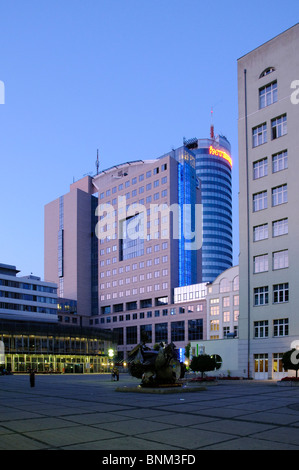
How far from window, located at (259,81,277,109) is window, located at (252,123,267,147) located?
8.38 feet

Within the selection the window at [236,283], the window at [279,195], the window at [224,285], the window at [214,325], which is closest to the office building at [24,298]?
the window at [214,325]

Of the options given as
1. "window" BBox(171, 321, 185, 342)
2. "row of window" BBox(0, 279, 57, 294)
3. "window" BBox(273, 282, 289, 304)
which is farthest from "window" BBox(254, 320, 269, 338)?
"row of window" BBox(0, 279, 57, 294)

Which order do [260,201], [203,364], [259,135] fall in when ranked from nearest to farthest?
1. [203,364]
2. [260,201]
3. [259,135]

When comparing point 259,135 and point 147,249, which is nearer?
point 259,135

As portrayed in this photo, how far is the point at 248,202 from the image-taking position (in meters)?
56.5

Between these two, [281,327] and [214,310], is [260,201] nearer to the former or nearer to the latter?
[281,327]

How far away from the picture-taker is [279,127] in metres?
54.7

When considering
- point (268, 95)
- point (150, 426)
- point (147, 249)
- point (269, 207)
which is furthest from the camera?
point (147, 249)

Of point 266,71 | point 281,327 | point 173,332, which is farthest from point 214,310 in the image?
point 266,71

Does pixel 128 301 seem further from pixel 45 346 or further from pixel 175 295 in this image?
pixel 45 346

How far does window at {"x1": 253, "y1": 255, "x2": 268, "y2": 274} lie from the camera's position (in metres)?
54.1

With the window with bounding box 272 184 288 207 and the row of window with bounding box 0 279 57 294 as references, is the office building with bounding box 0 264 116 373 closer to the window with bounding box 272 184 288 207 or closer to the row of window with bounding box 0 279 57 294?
the row of window with bounding box 0 279 57 294

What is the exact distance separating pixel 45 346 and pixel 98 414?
3322 inches

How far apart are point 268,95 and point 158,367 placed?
122 feet
